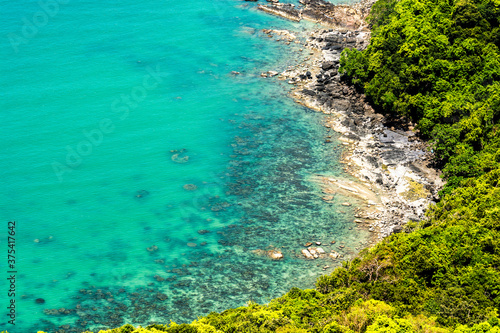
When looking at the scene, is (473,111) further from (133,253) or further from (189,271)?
(133,253)

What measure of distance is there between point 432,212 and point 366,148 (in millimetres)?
14964

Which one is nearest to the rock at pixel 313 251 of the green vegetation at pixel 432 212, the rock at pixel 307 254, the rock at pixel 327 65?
the rock at pixel 307 254

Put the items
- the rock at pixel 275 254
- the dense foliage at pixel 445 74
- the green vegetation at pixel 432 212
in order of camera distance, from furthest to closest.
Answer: the dense foliage at pixel 445 74 < the rock at pixel 275 254 < the green vegetation at pixel 432 212

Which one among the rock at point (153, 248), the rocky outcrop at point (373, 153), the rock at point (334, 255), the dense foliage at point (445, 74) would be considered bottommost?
the rock at point (153, 248)

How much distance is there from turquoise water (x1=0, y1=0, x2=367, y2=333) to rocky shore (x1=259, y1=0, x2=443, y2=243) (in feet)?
7.46

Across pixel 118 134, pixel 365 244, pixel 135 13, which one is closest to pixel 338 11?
pixel 135 13

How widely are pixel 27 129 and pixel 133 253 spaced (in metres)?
28.4

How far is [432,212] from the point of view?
50438mm

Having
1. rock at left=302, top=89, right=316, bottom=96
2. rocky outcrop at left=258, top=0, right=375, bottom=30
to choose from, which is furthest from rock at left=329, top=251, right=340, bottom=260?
rocky outcrop at left=258, top=0, right=375, bottom=30

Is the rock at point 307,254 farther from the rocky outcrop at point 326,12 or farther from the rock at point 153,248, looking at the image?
the rocky outcrop at point 326,12

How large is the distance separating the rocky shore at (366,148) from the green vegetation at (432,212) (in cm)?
183

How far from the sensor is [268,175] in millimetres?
59656

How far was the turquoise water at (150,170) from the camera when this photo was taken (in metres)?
45.2

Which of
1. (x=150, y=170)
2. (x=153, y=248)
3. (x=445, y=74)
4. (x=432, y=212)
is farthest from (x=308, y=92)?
(x=153, y=248)
